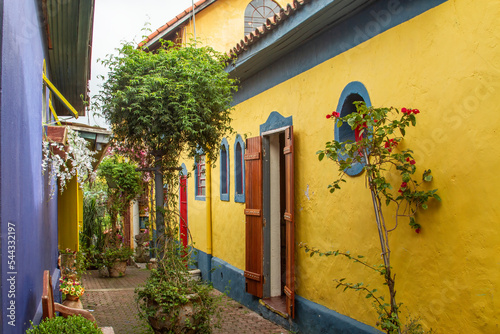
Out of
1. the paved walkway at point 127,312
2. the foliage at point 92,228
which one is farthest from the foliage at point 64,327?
the foliage at point 92,228

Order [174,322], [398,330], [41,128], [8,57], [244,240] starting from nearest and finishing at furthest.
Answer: [8,57] → [398,330] → [41,128] → [174,322] → [244,240]

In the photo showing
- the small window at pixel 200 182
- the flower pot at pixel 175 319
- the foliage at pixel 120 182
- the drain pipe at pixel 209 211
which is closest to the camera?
the flower pot at pixel 175 319

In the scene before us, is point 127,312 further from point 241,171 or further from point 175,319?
point 241,171

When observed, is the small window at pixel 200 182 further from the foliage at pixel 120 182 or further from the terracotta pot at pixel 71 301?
the terracotta pot at pixel 71 301

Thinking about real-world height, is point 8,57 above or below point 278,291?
above

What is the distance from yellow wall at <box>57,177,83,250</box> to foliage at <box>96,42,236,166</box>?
10.1 feet

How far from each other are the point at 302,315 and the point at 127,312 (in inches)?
133

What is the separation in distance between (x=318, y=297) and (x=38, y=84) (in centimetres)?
397

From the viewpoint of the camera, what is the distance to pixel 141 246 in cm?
1537

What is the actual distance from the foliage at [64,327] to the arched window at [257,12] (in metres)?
9.93

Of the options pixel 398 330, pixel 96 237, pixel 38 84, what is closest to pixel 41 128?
pixel 38 84

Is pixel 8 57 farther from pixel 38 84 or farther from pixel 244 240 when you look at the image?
pixel 244 240

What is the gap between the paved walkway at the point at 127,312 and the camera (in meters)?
6.91

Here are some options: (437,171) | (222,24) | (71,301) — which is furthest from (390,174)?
(222,24)
